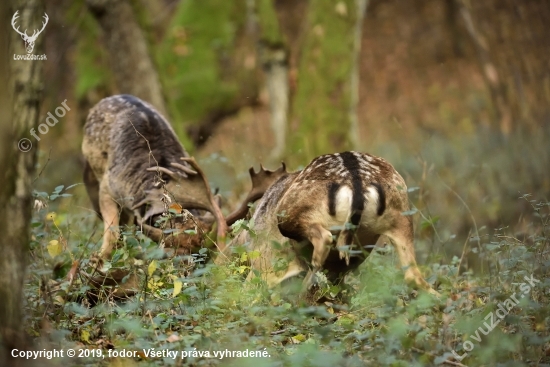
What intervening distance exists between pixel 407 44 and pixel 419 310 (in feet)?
77.3

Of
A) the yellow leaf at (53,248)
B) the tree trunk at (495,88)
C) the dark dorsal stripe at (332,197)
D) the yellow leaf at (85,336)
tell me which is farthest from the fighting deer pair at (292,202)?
the tree trunk at (495,88)

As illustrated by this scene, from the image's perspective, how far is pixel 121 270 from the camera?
5.93 meters

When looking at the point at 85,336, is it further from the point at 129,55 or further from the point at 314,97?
the point at 314,97

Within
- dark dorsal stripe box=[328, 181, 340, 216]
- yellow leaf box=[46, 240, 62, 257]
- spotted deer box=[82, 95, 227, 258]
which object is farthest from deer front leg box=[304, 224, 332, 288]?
yellow leaf box=[46, 240, 62, 257]

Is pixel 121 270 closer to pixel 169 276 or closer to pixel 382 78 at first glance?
pixel 169 276

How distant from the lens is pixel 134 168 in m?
8.09

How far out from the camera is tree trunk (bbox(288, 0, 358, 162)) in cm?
1159

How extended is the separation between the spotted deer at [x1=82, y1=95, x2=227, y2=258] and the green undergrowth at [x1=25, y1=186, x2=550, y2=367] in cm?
120

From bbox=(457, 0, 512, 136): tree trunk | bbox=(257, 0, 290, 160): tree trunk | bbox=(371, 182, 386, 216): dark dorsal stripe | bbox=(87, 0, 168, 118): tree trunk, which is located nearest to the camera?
bbox=(371, 182, 386, 216): dark dorsal stripe

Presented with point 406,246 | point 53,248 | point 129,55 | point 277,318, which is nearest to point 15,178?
point 53,248

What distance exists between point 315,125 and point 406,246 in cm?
631

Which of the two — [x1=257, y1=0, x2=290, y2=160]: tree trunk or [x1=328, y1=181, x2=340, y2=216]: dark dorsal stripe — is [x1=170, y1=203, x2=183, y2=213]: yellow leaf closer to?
[x1=328, y1=181, x2=340, y2=216]: dark dorsal stripe

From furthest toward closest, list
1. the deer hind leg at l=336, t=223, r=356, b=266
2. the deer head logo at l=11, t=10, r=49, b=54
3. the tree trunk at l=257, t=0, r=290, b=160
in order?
the tree trunk at l=257, t=0, r=290, b=160 → the deer hind leg at l=336, t=223, r=356, b=266 → the deer head logo at l=11, t=10, r=49, b=54

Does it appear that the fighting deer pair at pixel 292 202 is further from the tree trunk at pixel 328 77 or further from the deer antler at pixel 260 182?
the tree trunk at pixel 328 77
